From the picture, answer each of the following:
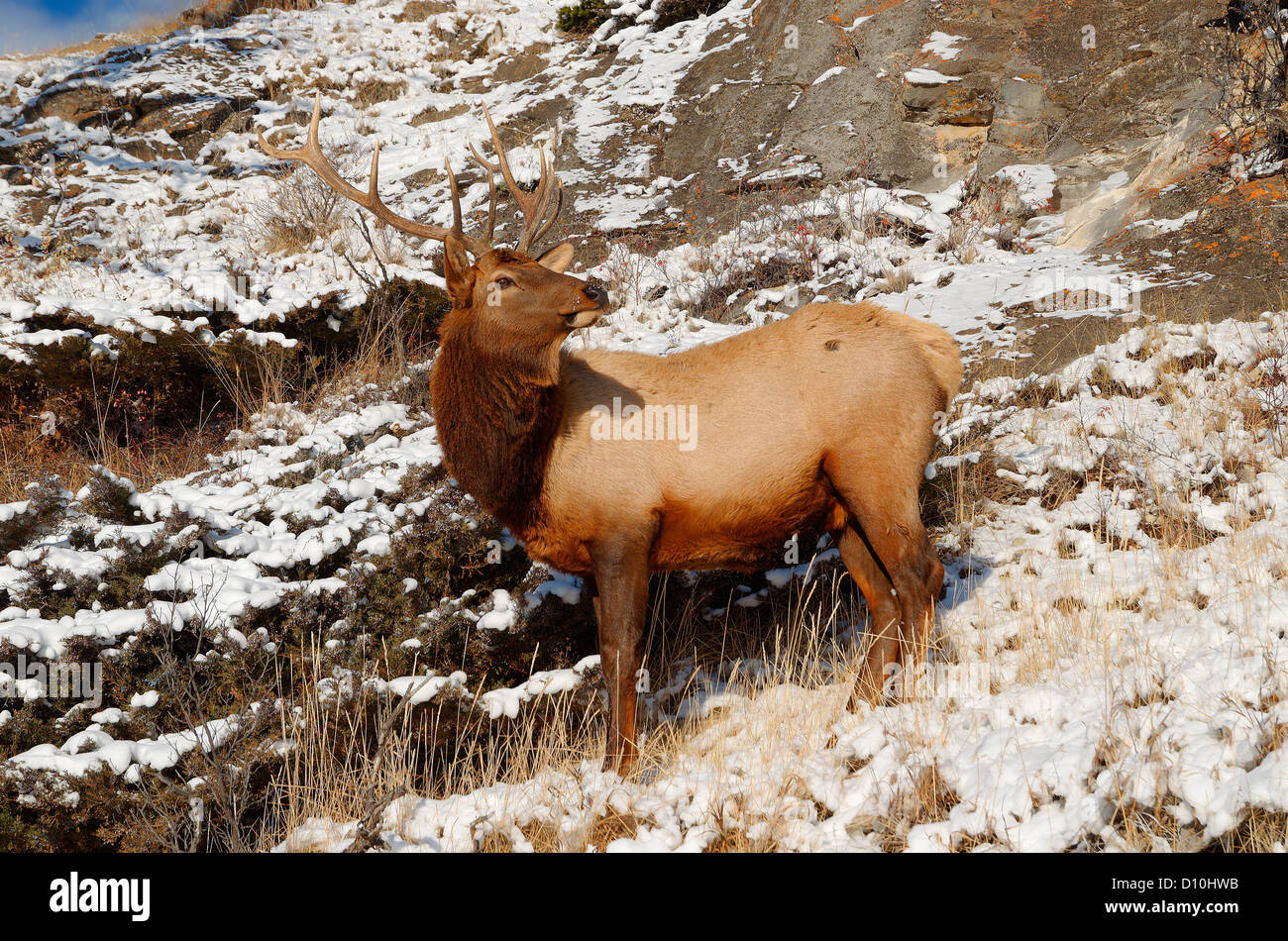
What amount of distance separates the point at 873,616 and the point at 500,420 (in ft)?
7.57

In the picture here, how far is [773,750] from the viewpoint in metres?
3.90

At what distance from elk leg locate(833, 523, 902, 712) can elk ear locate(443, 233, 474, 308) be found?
95.4 inches

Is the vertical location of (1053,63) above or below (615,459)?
above

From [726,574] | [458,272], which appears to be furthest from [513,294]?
[726,574]

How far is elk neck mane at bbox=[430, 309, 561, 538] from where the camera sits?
4254 mm

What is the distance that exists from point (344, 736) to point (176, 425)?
14.5 ft

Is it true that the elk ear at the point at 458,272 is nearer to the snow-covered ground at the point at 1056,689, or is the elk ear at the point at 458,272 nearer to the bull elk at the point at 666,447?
the bull elk at the point at 666,447

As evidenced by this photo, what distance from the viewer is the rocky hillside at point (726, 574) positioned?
3.57m

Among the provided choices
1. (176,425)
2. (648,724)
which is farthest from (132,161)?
(648,724)

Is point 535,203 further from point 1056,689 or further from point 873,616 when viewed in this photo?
point 1056,689

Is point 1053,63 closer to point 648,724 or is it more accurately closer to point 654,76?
point 654,76

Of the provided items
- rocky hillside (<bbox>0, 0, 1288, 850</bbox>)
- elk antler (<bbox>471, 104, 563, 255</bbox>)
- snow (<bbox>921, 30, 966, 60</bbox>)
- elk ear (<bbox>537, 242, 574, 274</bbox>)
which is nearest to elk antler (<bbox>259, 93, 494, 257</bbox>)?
elk antler (<bbox>471, 104, 563, 255</bbox>)

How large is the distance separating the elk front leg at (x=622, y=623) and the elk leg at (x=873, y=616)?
1.17 metres

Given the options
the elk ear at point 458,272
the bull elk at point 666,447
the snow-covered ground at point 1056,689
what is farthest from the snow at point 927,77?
the elk ear at point 458,272
